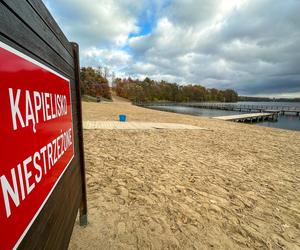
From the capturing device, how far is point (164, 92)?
106 meters

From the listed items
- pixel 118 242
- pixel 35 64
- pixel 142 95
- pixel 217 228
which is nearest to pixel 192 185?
pixel 217 228

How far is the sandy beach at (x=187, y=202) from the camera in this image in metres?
2.25

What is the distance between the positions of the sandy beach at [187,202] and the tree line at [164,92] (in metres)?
83.2

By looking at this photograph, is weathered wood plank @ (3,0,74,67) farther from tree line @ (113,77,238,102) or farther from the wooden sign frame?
tree line @ (113,77,238,102)

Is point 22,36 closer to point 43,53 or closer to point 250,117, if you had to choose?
point 43,53

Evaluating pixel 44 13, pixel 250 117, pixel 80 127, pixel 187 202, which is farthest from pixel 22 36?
pixel 250 117

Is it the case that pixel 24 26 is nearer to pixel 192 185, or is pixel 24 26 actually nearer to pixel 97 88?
pixel 192 185

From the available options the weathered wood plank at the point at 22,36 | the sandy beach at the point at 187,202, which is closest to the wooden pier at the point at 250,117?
the sandy beach at the point at 187,202

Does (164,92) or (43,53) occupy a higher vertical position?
(164,92)

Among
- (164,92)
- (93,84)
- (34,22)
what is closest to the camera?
(34,22)

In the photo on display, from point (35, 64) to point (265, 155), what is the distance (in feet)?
22.9

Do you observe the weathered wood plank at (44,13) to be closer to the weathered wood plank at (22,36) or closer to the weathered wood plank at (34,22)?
the weathered wood plank at (34,22)

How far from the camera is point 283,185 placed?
3.89 meters

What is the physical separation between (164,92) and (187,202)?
10493 centimetres
